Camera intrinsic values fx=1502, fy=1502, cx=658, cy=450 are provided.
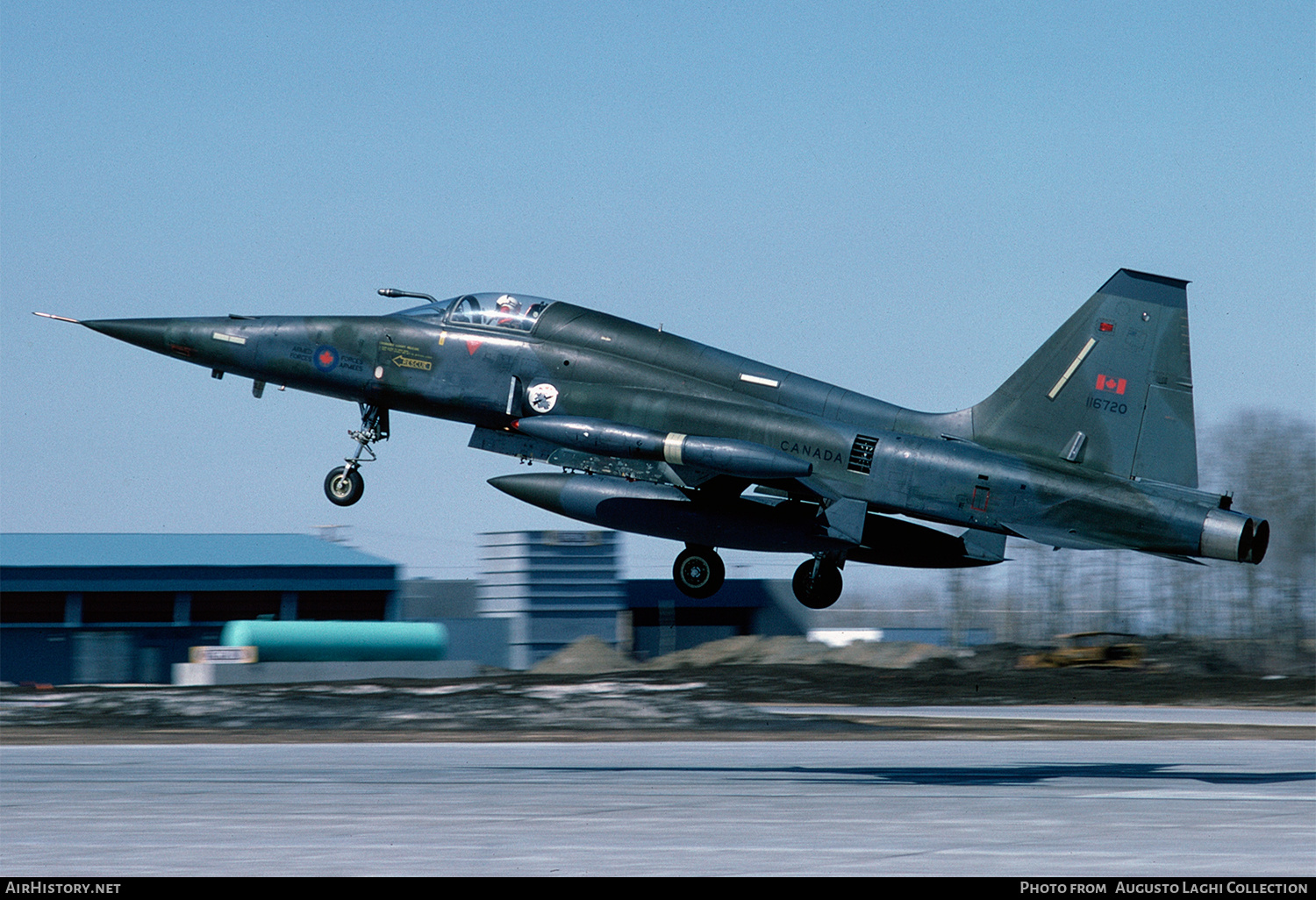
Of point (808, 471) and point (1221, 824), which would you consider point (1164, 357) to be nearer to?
point (808, 471)

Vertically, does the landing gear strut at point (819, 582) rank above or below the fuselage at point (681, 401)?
below

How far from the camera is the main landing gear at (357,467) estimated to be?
2636cm

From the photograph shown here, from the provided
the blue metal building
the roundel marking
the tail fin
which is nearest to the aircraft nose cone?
the roundel marking

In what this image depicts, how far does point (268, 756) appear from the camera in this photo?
133 ft

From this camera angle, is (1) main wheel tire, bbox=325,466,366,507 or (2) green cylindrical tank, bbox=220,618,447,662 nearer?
(1) main wheel tire, bbox=325,466,366,507

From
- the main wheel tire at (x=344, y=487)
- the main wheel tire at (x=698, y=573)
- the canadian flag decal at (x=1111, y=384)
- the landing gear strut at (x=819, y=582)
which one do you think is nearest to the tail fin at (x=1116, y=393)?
the canadian flag decal at (x=1111, y=384)

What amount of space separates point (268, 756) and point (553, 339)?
19.4m

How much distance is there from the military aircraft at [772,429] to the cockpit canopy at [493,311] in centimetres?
4

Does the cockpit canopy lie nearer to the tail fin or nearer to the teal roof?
the tail fin

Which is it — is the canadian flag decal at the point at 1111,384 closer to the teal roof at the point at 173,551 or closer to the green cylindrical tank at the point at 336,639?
the green cylindrical tank at the point at 336,639

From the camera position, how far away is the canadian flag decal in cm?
2436

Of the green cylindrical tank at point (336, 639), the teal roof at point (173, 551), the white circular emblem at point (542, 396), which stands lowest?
the green cylindrical tank at point (336, 639)

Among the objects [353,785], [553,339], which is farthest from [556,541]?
[553,339]

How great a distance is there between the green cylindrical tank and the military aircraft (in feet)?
146
